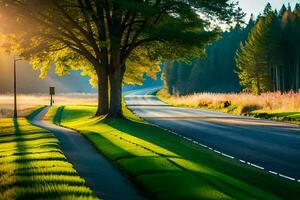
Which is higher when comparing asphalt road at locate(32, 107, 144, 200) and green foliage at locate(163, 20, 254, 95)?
green foliage at locate(163, 20, 254, 95)

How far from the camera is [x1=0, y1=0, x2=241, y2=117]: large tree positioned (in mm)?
29531

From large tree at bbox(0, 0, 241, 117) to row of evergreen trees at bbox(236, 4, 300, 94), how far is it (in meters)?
46.2

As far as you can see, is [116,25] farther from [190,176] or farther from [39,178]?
[39,178]

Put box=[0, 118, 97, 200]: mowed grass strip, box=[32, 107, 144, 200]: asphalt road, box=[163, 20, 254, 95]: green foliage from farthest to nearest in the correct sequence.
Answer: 1. box=[163, 20, 254, 95]: green foliage
2. box=[32, 107, 144, 200]: asphalt road
3. box=[0, 118, 97, 200]: mowed grass strip

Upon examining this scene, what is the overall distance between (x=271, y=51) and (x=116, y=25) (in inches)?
2061

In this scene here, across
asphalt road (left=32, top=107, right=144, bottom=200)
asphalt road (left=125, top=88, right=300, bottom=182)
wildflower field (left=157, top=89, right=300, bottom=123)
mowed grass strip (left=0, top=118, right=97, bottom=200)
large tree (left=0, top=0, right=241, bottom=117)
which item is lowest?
asphalt road (left=125, top=88, right=300, bottom=182)

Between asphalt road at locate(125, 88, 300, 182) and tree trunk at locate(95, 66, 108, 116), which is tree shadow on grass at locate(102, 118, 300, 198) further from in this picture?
tree trunk at locate(95, 66, 108, 116)

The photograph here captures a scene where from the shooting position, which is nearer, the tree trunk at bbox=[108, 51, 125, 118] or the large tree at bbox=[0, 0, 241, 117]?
the large tree at bbox=[0, 0, 241, 117]

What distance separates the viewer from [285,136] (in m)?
23.6

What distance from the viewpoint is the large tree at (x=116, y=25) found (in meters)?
29.5

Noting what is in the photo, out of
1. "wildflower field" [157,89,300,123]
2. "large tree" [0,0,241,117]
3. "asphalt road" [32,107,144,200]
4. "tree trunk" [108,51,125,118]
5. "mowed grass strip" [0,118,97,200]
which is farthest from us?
"wildflower field" [157,89,300,123]

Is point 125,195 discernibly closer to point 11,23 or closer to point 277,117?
point 11,23

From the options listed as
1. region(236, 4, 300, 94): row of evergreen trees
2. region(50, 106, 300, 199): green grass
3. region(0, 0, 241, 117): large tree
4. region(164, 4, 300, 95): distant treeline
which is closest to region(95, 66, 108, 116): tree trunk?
region(0, 0, 241, 117): large tree

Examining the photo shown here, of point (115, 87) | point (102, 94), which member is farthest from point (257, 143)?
point (102, 94)
